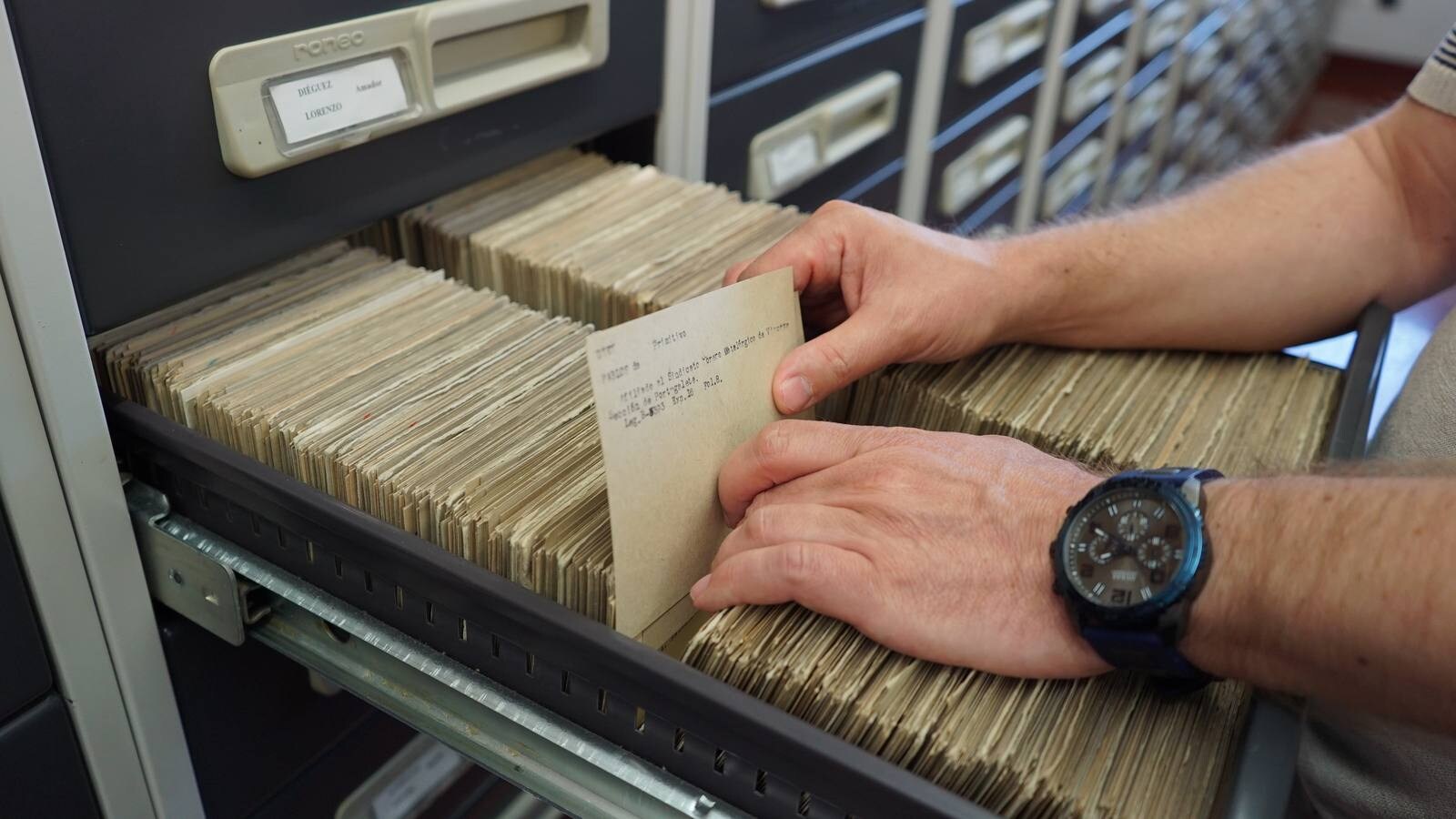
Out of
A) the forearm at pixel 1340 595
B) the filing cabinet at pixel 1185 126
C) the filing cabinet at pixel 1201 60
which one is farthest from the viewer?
the filing cabinet at pixel 1185 126

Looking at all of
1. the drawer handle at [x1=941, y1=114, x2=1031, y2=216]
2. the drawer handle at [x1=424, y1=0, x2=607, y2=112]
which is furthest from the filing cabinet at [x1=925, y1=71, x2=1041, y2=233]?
the drawer handle at [x1=424, y1=0, x2=607, y2=112]

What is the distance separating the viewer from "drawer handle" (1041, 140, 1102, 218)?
6.45ft

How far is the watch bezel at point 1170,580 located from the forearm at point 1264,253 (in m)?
0.27

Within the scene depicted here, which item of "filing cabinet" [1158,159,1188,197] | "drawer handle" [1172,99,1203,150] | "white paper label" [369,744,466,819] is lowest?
"white paper label" [369,744,466,819]

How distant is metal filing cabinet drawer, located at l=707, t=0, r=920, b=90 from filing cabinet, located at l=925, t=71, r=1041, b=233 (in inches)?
13.5

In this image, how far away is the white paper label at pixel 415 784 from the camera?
3.18 feet

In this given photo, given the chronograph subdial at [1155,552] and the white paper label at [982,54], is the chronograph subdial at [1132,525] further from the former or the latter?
the white paper label at [982,54]

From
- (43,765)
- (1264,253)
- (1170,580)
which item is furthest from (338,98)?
(1264,253)

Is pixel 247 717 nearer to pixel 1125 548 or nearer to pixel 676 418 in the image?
pixel 676 418

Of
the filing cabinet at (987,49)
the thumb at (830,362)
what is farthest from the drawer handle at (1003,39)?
the thumb at (830,362)

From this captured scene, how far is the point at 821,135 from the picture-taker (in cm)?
118

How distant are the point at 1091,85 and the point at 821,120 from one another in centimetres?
95

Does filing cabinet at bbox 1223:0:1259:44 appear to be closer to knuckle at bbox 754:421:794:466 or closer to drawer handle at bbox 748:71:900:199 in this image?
drawer handle at bbox 748:71:900:199

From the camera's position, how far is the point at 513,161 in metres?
0.83
